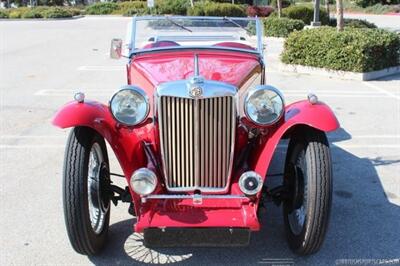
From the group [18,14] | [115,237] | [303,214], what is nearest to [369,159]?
[303,214]

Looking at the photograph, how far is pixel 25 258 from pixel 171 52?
1.83 meters

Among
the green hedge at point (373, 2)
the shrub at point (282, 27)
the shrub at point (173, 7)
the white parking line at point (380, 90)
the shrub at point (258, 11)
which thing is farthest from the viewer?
the green hedge at point (373, 2)

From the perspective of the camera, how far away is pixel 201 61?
3.66m

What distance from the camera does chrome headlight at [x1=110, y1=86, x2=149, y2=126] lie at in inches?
120

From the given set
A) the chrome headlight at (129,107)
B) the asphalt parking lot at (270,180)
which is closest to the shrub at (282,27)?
the asphalt parking lot at (270,180)

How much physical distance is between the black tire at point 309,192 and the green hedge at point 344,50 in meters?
6.46

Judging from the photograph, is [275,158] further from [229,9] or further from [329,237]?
[229,9]

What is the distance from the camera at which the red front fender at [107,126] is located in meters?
3.07

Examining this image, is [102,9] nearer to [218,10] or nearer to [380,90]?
[218,10]

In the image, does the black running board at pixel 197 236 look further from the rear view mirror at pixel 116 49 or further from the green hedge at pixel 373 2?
the green hedge at pixel 373 2

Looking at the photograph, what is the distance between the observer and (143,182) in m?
2.96

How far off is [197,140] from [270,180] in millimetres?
1550

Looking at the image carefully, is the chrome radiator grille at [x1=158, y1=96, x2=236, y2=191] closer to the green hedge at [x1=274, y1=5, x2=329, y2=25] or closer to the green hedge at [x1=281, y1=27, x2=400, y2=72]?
the green hedge at [x1=281, y1=27, x2=400, y2=72]

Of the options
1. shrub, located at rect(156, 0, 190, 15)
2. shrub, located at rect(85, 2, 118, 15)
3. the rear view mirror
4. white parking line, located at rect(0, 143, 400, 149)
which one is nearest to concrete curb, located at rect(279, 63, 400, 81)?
white parking line, located at rect(0, 143, 400, 149)
